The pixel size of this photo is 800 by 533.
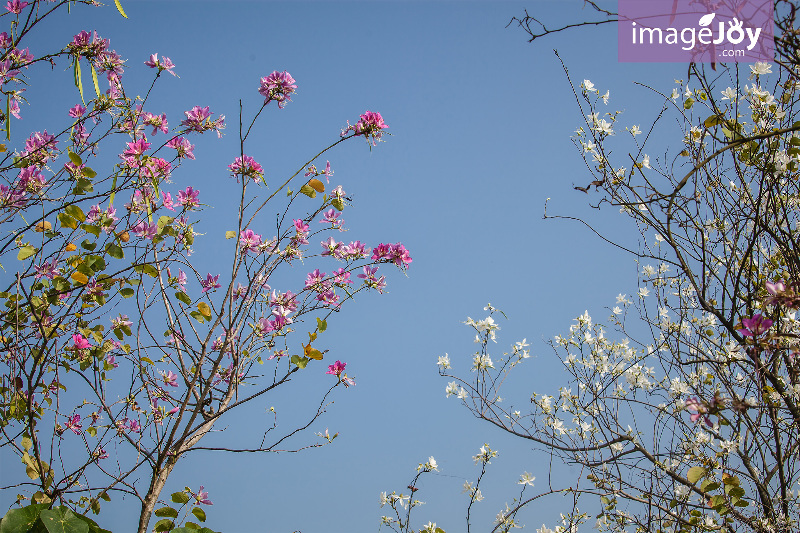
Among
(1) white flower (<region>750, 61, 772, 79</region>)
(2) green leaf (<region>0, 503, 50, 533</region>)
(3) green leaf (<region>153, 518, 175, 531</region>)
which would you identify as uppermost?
(1) white flower (<region>750, 61, 772, 79</region>)

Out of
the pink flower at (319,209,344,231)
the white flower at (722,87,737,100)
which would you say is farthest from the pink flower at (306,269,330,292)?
the white flower at (722,87,737,100)

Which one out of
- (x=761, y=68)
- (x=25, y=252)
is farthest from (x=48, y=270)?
(x=761, y=68)

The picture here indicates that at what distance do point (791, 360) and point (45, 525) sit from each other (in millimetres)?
2737

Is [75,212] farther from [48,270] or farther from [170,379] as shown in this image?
[170,379]

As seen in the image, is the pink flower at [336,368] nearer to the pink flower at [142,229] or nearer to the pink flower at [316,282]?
the pink flower at [316,282]

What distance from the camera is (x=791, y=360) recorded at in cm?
224

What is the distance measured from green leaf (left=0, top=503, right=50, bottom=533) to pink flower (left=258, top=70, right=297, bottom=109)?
5.27ft

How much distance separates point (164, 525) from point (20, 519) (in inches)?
18.5

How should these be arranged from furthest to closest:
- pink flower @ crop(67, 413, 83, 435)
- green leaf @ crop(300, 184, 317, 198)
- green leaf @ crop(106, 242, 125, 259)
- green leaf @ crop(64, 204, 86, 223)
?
1. pink flower @ crop(67, 413, 83, 435)
2. green leaf @ crop(300, 184, 317, 198)
3. green leaf @ crop(106, 242, 125, 259)
4. green leaf @ crop(64, 204, 86, 223)

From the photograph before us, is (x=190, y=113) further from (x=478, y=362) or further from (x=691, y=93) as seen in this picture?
(x=691, y=93)

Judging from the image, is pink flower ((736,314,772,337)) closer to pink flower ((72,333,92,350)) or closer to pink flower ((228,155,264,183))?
pink flower ((228,155,264,183))

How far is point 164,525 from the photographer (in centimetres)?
163

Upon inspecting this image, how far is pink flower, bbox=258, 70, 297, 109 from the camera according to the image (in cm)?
215

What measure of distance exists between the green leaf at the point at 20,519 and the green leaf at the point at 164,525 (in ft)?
1.40
